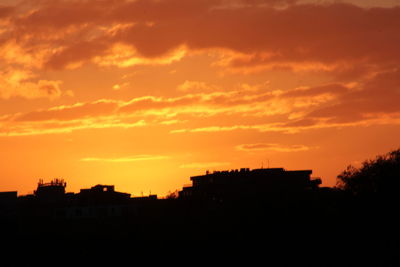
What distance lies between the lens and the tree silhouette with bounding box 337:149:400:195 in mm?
77438

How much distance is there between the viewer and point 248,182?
12225 centimetres

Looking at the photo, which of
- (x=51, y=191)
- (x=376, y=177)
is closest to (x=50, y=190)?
(x=51, y=191)

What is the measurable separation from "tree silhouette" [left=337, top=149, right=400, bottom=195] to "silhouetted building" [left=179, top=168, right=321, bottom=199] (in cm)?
2823

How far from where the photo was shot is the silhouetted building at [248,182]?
118188 mm

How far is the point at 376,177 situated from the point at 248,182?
41004 millimetres

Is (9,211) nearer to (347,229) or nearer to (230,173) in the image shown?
(230,173)

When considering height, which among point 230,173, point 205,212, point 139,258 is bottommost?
point 139,258

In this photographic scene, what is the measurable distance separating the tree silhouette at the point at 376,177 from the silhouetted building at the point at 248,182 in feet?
92.6

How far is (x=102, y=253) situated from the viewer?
75.4 m

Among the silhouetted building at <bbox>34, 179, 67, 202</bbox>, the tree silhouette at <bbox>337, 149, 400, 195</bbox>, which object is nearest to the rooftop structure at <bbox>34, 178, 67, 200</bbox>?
the silhouetted building at <bbox>34, 179, 67, 202</bbox>

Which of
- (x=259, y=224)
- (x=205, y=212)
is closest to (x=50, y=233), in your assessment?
(x=205, y=212)

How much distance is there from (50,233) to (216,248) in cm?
2093

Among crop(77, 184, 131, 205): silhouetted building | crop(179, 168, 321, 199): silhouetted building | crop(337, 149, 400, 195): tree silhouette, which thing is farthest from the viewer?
crop(179, 168, 321, 199): silhouetted building

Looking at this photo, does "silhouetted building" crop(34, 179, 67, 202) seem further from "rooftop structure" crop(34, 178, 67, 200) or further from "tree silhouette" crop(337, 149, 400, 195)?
"tree silhouette" crop(337, 149, 400, 195)
